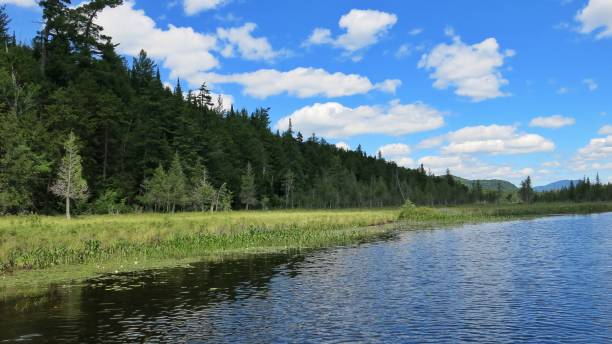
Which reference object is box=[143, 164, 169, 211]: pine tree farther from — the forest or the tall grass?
the tall grass

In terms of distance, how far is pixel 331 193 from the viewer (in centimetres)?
16838

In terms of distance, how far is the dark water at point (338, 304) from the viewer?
17.2 meters

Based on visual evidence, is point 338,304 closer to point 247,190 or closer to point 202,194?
point 202,194

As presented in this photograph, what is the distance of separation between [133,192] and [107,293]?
7862 centimetres

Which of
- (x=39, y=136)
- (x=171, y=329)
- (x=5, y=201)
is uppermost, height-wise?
(x=39, y=136)

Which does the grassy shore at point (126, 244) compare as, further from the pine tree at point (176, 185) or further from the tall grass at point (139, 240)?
the pine tree at point (176, 185)

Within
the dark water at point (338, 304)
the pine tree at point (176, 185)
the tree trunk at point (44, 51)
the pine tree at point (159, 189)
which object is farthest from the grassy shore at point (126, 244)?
the tree trunk at point (44, 51)

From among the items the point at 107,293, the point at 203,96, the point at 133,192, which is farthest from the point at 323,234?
the point at 203,96

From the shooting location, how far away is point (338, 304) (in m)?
21.8

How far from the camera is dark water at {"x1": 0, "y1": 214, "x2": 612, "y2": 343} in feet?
56.5

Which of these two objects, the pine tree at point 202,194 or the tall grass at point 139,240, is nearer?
the tall grass at point 139,240

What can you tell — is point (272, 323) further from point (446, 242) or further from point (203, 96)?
point (203, 96)

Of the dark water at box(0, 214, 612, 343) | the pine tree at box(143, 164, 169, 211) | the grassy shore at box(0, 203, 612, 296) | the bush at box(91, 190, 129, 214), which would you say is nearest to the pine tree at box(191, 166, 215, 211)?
the pine tree at box(143, 164, 169, 211)

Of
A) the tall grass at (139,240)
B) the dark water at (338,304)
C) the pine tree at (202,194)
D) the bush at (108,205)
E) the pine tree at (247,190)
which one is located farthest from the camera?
the pine tree at (247,190)
